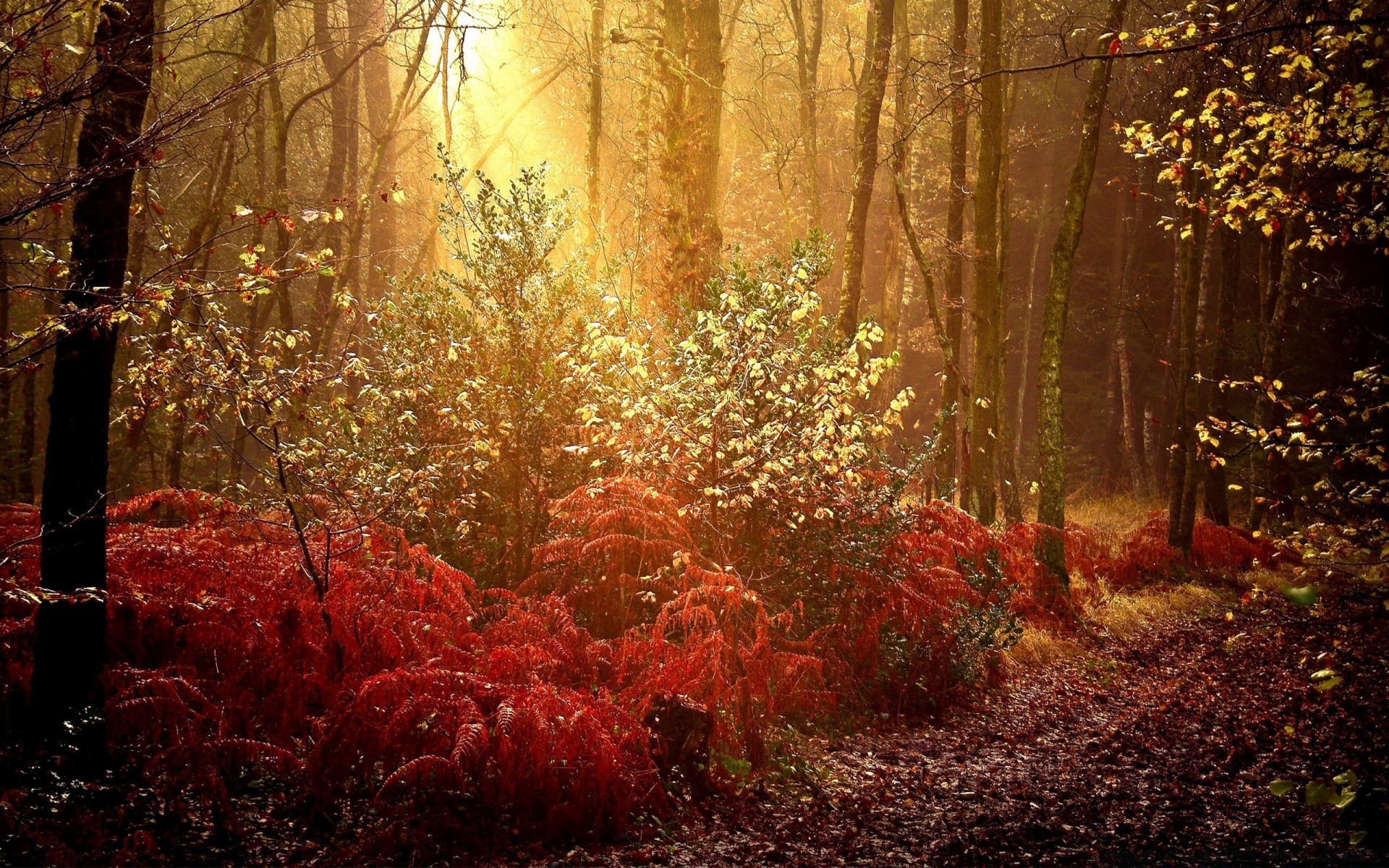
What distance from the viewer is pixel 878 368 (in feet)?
21.8

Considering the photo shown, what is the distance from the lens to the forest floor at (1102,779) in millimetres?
4699

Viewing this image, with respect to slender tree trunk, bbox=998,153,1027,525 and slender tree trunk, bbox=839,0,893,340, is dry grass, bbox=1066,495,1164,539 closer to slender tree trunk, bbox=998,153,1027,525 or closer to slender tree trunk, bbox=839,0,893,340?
slender tree trunk, bbox=998,153,1027,525

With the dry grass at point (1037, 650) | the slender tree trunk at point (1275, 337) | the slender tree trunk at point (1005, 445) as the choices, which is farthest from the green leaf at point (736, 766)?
the slender tree trunk at point (1275, 337)

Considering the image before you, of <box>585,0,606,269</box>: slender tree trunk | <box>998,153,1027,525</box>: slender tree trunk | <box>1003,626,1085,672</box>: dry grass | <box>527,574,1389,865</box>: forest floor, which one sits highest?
<box>585,0,606,269</box>: slender tree trunk

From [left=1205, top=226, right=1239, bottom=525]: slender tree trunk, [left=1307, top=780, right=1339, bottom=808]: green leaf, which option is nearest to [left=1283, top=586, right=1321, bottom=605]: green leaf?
[left=1307, top=780, right=1339, bottom=808]: green leaf

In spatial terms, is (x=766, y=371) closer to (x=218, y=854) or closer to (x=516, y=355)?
(x=516, y=355)

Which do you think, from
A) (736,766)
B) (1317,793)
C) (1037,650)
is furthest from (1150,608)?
(1317,793)

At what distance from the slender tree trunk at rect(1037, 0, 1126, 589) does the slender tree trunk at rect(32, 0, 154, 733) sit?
9.52 m

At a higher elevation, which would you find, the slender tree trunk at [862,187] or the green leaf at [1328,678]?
the slender tree trunk at [862,187]

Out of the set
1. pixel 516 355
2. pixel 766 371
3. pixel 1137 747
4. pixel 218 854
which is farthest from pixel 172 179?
pixel 1137 747

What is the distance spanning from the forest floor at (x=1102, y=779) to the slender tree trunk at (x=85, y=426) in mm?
2611

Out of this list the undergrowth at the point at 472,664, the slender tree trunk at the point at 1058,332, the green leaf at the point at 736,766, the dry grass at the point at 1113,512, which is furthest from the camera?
the dry grass at the point at 1113,512

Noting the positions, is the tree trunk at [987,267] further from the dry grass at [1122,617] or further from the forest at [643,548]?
the dry grass at [1122,617]

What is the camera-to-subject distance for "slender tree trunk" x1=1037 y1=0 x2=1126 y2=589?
10430 mm
